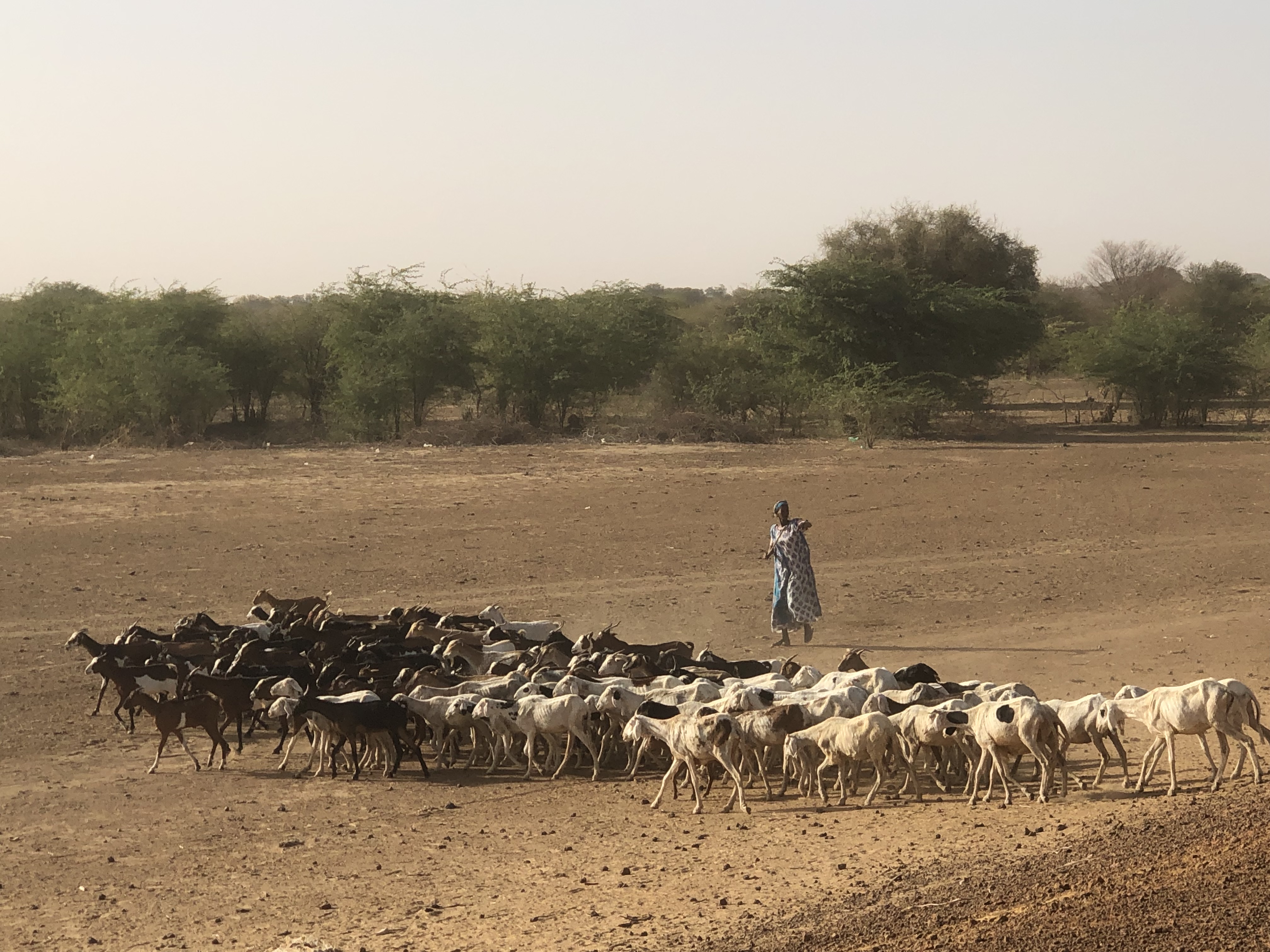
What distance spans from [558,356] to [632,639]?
23971mm

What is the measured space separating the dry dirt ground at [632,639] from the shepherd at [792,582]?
0.57 m

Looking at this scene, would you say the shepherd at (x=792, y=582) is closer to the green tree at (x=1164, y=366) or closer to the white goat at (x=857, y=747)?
the white goat at (x=857, y=747)

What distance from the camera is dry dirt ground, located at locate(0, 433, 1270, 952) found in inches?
272

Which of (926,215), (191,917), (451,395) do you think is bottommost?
(191,917)

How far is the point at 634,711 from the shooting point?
10156mm

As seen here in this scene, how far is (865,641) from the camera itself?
14.8m

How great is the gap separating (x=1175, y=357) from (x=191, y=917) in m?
36.7

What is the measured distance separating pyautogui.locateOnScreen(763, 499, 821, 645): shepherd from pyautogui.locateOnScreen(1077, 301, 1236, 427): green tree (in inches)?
1085

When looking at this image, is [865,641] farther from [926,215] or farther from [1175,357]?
[926,215]

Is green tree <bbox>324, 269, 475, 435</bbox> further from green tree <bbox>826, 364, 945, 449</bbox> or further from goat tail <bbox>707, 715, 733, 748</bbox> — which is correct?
goat tail <bbox>707, 715, 733, 748</bbox>

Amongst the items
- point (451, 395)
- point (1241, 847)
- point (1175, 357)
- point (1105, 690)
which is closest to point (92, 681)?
point (1105, 690)

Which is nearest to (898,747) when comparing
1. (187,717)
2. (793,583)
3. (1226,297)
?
(187,717)

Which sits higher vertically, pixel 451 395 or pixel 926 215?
pixel 926 215

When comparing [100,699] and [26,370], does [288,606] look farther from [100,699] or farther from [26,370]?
[26,370]
